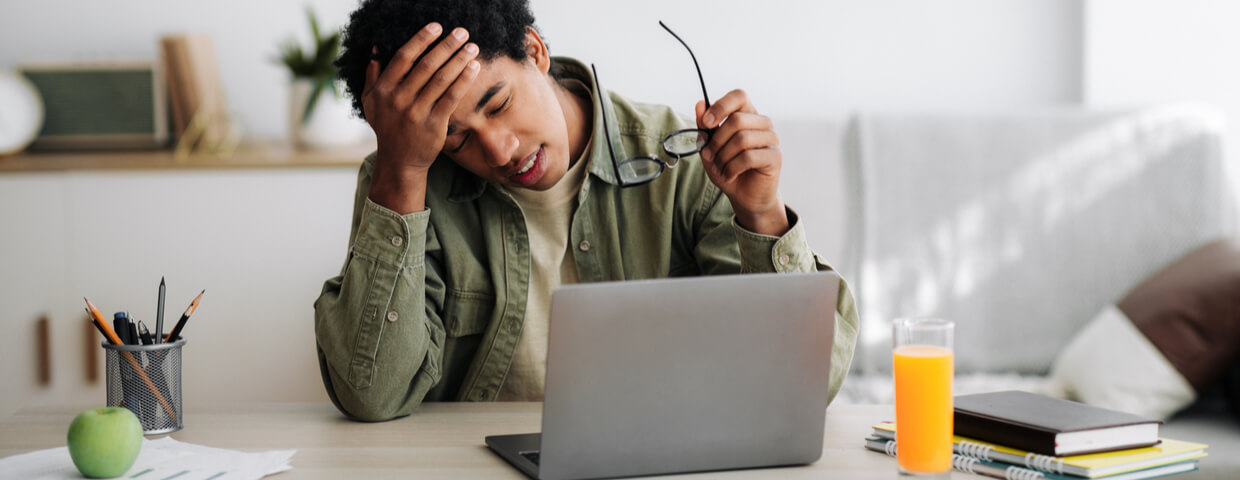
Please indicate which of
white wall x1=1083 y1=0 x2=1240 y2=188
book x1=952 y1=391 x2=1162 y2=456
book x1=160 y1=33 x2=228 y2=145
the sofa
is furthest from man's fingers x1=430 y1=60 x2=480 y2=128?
white wall x1=1083 y1=0 x2=1240 y2=188

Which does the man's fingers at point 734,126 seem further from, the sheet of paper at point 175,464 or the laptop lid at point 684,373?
the sheet of paper at point 175,464

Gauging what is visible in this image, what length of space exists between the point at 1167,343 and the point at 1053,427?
3.88ft

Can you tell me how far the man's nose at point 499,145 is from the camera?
4.00ft

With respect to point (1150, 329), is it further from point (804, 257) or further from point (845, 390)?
point (804, 257)

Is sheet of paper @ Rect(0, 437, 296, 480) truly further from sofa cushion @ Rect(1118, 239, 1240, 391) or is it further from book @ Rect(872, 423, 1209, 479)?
sofa cushion @ Rect(1118, 239, 1240, 391)

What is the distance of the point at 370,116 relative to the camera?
47.9 inches

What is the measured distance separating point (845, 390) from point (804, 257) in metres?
1.04

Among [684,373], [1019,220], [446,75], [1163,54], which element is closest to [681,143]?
[446,75]

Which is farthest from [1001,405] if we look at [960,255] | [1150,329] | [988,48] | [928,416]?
[988,48]

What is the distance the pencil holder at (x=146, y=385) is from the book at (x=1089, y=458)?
Result: 78 cm

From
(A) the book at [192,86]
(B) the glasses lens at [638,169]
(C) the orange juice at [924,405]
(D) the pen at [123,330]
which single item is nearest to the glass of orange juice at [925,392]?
(C) the orange juice at [924,405]

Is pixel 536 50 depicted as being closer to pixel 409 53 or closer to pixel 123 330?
pixel 409 53

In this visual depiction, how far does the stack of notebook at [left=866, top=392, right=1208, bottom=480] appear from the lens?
915mm

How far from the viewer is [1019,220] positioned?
→ 229cm
